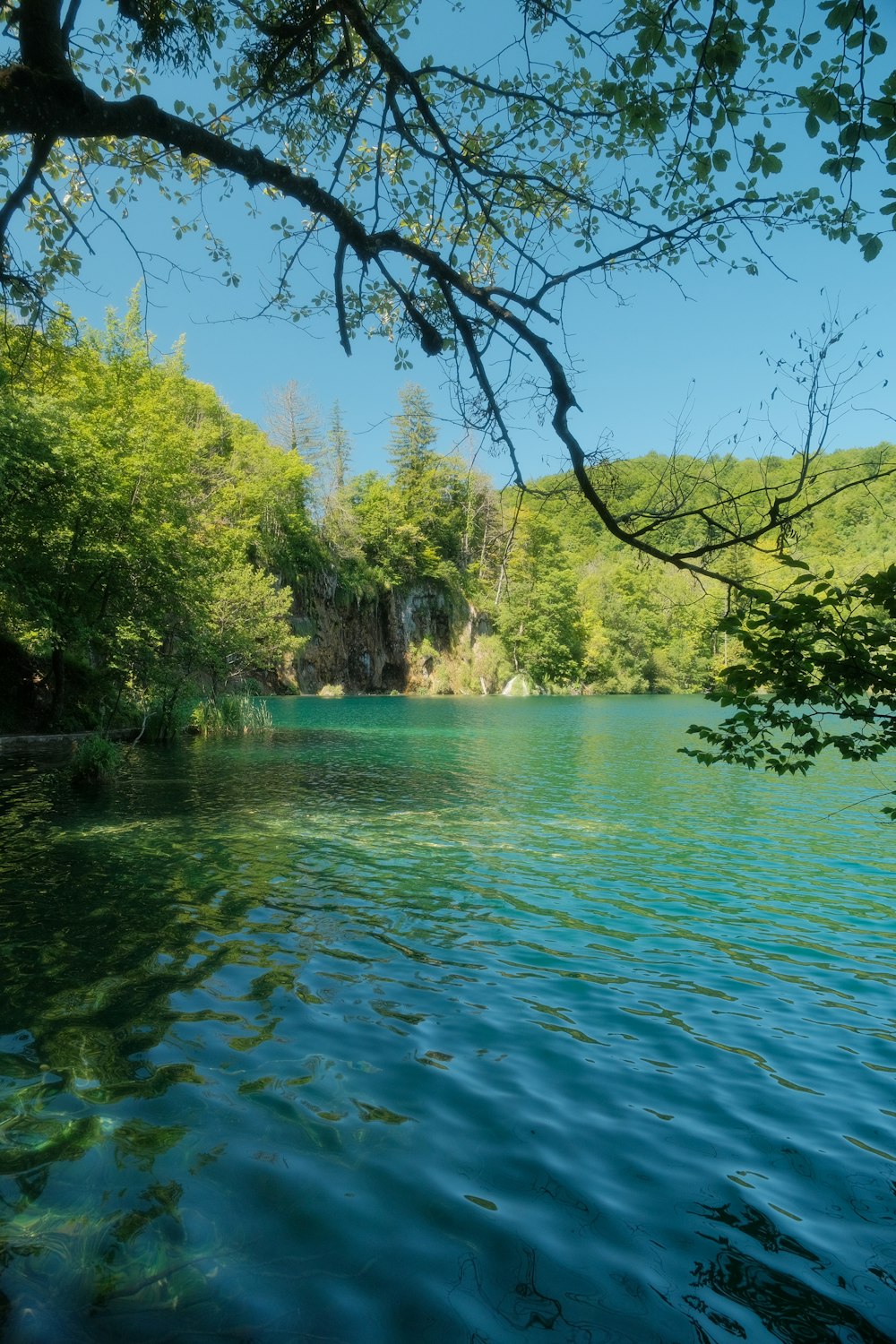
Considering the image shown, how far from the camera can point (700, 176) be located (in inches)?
152

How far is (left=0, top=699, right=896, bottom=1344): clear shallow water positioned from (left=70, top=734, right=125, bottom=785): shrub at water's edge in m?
4.22

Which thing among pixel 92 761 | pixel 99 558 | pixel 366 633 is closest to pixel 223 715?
pixel 99 558

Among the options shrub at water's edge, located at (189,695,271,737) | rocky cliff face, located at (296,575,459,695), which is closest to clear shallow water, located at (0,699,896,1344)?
shrub at water's edge, located at (189,695,271,737)

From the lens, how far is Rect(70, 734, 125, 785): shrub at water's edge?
583 inches

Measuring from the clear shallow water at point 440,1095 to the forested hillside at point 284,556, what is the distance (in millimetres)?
2412

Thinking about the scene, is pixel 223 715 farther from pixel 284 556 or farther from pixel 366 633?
pixel 366 633

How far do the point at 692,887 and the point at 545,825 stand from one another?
12.3ft

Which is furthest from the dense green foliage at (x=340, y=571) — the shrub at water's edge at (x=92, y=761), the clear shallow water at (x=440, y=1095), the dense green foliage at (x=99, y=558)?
the shrub at water's edge at (x=92, y=761)

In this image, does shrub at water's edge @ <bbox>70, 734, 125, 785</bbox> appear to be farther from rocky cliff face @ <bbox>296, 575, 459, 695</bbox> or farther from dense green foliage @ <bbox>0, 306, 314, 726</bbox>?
rocky cliff face @ <bbox>296, 575, 459, 695</bbox>

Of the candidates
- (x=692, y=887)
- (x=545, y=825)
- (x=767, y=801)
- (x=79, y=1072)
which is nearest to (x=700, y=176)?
(x=79, y=1072)

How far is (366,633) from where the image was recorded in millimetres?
64688

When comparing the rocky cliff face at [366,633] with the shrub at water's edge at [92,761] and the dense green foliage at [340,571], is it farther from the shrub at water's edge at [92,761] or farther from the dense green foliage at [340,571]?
the shrub at water's edge at [92,761]

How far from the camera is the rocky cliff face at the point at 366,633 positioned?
58.8m

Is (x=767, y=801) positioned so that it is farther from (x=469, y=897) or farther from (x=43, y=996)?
(x=43, y=996)
